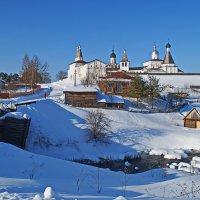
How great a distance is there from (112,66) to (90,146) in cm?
5885

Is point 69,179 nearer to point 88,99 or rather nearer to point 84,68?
point 88,99

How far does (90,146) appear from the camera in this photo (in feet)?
82.3

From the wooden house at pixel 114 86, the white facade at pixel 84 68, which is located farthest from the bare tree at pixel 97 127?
the white facade at pixel 84 68

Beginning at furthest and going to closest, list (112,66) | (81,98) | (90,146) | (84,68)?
(112,66)
(84,68)
(81,98)
(90,146)

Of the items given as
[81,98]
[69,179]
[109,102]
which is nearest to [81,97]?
[81,98]

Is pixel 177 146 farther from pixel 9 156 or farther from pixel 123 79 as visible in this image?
pixel 123 79

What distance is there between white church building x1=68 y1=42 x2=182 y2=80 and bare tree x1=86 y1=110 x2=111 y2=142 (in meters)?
45.2

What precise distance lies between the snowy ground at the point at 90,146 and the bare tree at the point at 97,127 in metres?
0.54

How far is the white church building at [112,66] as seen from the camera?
76.8m

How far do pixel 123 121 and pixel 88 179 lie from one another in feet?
73.8

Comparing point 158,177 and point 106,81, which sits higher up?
point 106,81

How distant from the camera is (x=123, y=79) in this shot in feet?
159

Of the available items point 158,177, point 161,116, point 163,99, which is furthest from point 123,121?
point 158,177

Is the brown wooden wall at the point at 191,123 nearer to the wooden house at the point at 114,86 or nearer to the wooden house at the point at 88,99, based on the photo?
the wooden house at the point at 88,99
